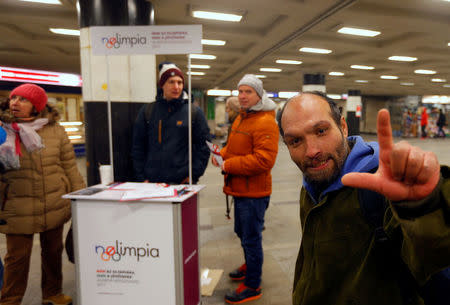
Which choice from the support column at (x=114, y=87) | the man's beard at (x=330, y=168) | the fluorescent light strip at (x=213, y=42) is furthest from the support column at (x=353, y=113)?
the man's beard at (x=330, y=168)

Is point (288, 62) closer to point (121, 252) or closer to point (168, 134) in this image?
point (168, 134)

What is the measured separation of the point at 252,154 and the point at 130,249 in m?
1.16

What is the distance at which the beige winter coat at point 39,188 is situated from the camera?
7.24 ft

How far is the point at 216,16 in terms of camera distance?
5.67m

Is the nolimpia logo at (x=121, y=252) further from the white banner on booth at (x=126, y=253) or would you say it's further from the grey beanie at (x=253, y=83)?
the grey beanie at (x=253, y=83)

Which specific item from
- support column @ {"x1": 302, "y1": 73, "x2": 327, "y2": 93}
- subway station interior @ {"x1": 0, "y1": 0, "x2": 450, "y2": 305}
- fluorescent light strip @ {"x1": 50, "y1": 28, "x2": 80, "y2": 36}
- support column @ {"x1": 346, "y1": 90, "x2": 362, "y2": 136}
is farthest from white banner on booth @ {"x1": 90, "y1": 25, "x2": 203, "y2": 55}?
support column @ {"x1": 346, "y1": 90, "x2": 362, "y2": 136}

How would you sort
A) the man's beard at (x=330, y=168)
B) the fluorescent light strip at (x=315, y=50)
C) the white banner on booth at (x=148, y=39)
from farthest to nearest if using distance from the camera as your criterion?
the fluorescent light strip at (x=315, y=50), the white banner on booth at (x=148, y=39), the man's beard at (x=330, y=168)

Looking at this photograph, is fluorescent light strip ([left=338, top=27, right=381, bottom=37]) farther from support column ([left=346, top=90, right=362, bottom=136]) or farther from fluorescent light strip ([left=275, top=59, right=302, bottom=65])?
support column ([left=346, top=90, right=362, bottom=136])

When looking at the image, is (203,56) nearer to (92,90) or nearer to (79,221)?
(92,90)

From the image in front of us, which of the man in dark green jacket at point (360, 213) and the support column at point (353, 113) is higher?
the support column at point (353, 113)

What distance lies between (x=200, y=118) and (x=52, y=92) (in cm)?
1105

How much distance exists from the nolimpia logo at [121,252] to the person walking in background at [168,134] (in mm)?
702

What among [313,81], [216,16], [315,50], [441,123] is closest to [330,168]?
[216,16]

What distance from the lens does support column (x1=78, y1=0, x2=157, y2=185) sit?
3.07 m
